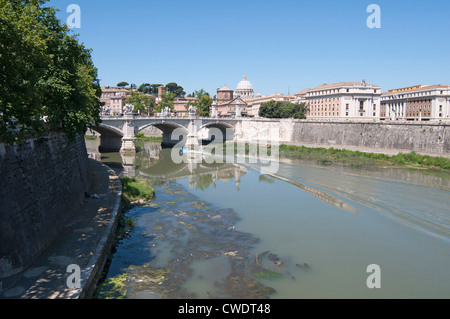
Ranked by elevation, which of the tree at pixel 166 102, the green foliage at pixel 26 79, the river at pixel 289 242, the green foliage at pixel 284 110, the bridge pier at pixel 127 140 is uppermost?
the tree at pixel 166 102

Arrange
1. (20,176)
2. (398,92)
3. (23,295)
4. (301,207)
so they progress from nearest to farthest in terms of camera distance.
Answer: (23,295) → (20,176) → (301,207) → (398,92)

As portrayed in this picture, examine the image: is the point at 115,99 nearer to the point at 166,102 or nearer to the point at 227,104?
the point at 166,102

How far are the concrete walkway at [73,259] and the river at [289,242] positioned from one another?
0.88 metres

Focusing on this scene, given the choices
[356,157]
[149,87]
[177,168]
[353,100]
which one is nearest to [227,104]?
[353,100]

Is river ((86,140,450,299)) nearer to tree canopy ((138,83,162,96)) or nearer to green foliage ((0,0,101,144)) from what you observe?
green foliage ((0,0,101,144))

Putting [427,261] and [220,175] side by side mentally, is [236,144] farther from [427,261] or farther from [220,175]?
[427,261]

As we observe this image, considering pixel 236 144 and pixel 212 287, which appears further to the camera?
pixel 236 144

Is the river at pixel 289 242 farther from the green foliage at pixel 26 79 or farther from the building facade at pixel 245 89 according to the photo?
the building facade at pixel 245 89

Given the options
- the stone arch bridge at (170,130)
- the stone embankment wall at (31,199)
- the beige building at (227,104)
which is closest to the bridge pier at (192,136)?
the stone arch bridge at (170,130)

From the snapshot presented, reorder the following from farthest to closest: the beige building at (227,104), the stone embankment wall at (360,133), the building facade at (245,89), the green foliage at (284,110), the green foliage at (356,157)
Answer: the building facade at (245,89), the beige building at (227,104), the green foliage at (284,110), the stone embankment wall at (360,133), the green foliage at (356,157)

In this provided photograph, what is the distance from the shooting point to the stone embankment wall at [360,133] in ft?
118
